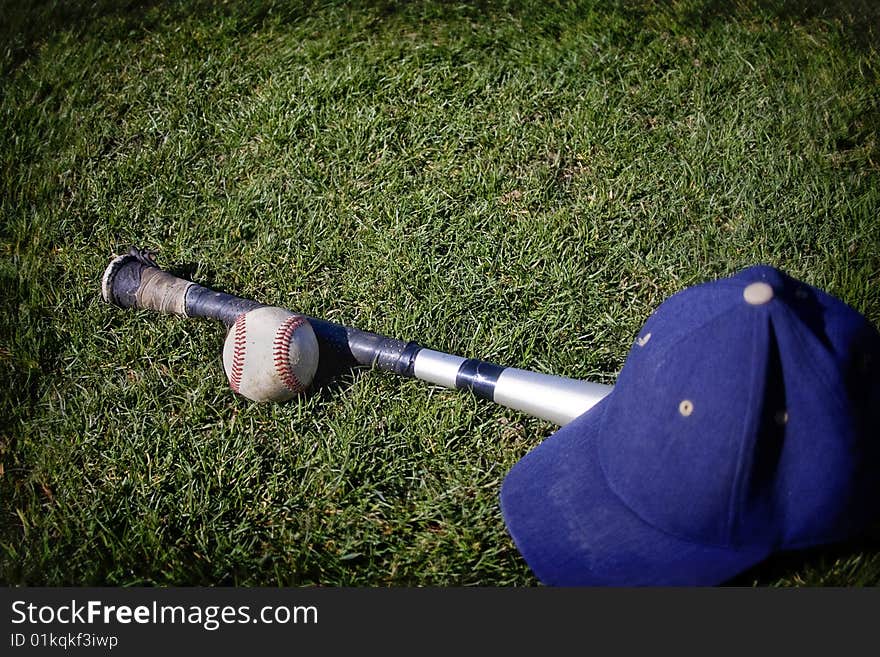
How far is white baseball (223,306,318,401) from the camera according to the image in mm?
3135

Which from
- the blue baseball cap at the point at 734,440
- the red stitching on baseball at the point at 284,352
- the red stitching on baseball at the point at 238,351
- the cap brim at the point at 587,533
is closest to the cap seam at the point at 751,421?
the blue baseball cap at the point at 734,440

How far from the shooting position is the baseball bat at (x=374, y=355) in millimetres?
3078

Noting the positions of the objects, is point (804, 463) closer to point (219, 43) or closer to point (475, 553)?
point (475, 553)

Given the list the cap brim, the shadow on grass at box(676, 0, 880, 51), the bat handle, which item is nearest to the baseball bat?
the bat handle

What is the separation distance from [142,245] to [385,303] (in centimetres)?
141

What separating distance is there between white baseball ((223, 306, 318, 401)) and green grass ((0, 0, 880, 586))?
16 cm

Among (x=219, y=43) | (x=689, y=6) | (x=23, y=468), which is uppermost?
(x=689, y=6)

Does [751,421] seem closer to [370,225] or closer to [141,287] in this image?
[370,225]

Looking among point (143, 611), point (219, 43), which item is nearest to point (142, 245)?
point (219, 43)

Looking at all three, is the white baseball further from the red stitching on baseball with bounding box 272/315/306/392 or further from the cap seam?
the cap seam

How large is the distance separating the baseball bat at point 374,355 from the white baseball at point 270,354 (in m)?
0.20

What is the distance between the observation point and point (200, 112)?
4500 millimetres

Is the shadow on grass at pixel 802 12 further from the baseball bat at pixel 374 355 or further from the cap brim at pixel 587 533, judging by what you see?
the cap brim at pixel 587 533

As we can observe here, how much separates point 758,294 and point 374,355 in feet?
5.80
